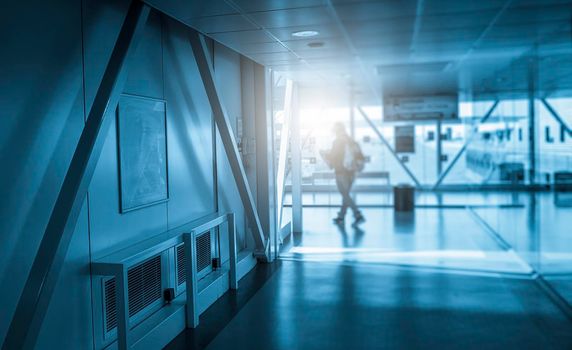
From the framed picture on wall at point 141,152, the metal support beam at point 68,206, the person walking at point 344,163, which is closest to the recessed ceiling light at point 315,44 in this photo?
the framed picture on wall at point 141,152

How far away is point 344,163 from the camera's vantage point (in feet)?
32.0

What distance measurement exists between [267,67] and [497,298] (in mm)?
3903

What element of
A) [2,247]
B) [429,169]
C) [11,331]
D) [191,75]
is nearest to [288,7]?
[191,75]

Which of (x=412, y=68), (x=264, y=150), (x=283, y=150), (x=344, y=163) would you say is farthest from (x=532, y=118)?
(x=344, y=163)

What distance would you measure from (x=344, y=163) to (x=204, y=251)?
4924 mm

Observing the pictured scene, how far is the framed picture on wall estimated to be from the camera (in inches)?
152

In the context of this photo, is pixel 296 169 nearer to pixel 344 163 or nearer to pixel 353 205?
pixel 344 163

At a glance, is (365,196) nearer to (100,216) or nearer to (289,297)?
(289,297)

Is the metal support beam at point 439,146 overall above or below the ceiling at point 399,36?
below

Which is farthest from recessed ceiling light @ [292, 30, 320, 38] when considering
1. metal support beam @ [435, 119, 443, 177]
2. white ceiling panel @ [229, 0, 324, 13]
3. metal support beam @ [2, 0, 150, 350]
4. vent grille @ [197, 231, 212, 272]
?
metal support beam @ [435, 119, 443, 177]

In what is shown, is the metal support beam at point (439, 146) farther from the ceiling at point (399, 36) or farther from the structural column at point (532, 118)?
the structural column at point (532, 118)

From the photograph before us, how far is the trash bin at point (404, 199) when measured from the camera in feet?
37.6

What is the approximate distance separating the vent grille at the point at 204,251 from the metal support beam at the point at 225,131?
2.53 ft

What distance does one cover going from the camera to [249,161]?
667 cm
